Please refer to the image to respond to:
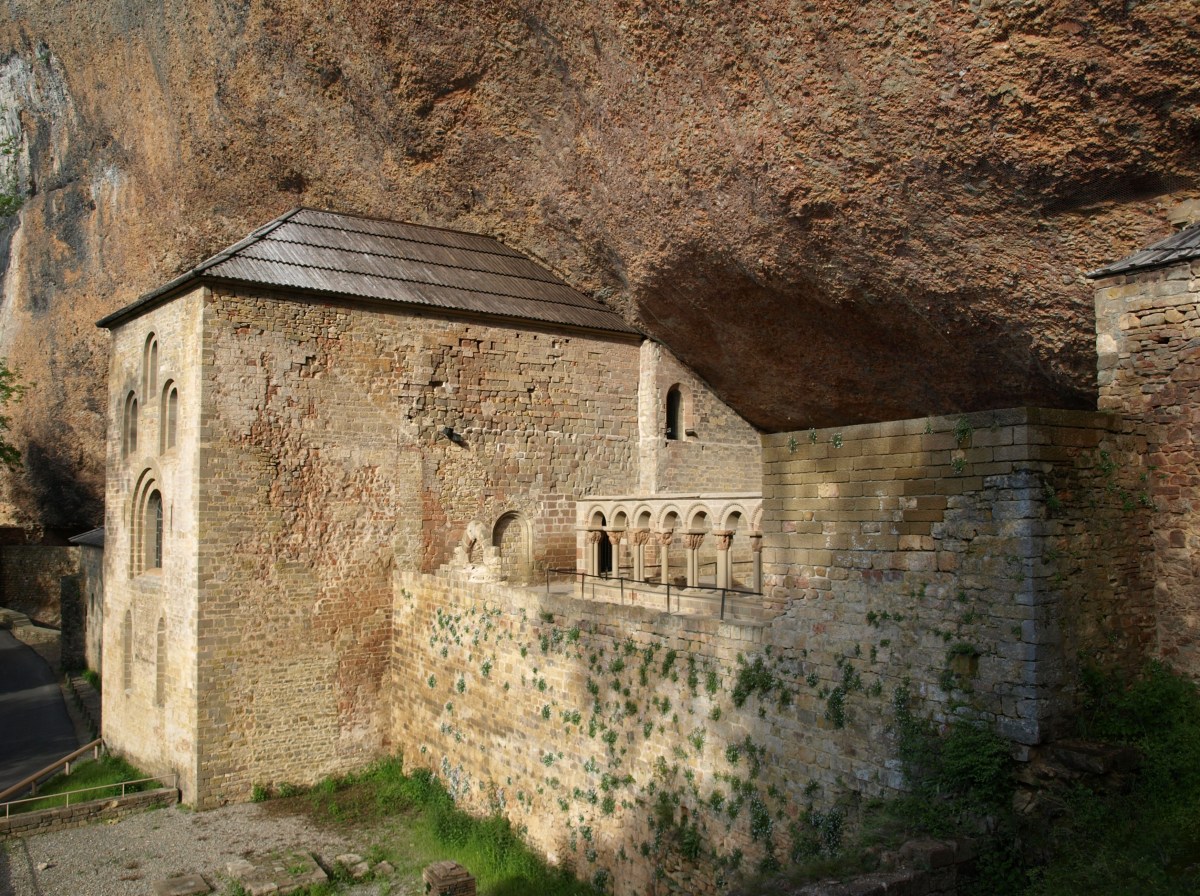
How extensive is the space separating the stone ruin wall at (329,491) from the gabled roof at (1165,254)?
10499mm

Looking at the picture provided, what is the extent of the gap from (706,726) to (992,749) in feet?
10.0

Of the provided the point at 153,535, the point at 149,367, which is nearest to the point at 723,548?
the point at 153,535

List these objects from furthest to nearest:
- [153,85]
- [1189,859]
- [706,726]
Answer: [153,85] → [706,726] → [1189,859]

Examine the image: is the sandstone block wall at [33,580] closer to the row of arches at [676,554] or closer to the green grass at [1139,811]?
the row of arches at [676,554]

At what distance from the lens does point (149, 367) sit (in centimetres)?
1588

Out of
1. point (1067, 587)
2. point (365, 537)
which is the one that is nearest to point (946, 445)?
point (1067, 587)

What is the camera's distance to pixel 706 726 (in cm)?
873

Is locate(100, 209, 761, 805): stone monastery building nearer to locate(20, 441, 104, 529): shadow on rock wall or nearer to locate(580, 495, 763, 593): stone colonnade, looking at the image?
locate(580, 495, 763, 593): stone colonnade

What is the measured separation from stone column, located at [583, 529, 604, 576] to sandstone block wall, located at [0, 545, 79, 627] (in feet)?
78.9

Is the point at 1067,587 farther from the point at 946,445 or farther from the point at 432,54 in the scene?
the point at 432,54

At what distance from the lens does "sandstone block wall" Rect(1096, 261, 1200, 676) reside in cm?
710

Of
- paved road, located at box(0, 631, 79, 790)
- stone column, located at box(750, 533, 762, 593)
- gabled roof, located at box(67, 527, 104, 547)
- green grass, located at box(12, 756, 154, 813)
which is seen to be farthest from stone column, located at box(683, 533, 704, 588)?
gabled roof, located at box(67, 527, 104, 547)

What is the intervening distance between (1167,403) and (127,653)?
53.5 feet

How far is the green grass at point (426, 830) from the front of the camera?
1077cm
